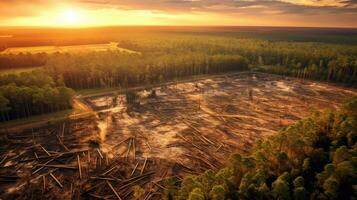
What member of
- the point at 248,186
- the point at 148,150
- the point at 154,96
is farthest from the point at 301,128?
the point at 154,96

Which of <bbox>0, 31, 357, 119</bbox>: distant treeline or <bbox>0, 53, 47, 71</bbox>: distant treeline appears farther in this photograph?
<bbox>0, 53, 47, 71</bbox>: distant treeline

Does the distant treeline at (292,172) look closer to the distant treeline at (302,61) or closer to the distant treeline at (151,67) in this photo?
the distant treeline at (151,67)

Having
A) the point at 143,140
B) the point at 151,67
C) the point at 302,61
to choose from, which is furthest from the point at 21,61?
the point at 302,61

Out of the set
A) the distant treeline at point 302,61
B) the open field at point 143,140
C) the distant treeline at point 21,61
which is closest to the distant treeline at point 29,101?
the open field at point 143,140

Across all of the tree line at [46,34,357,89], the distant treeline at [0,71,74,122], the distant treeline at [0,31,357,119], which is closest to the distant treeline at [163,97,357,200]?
the distant treeline at [0,71,74,122]

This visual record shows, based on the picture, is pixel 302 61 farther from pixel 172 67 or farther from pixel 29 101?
pixel 29 101

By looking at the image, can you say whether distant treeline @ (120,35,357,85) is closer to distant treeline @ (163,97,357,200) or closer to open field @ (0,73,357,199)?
open field @ (0,73,357,199)
